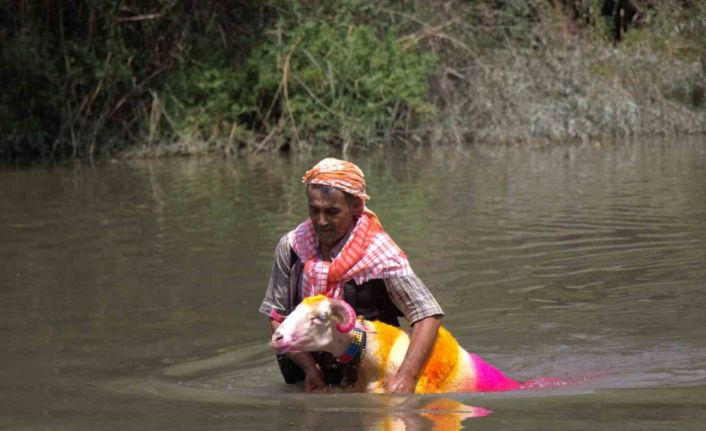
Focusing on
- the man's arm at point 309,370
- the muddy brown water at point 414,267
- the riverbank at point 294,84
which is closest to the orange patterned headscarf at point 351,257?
the man's arm at point 309,370

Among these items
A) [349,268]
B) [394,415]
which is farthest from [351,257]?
[394,415]

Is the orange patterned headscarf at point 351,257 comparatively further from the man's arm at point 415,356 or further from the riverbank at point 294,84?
the riverbank at point 294,84

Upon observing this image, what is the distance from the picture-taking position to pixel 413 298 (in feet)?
19.2

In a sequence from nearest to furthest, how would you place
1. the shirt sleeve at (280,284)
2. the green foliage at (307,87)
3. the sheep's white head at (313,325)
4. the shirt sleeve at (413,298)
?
1. the sheep's white head at (313,325)
2. the shirt sleeve at (413,298)
3. the shirt sleeve at (280,284)
4. the green foliage at (307,87)

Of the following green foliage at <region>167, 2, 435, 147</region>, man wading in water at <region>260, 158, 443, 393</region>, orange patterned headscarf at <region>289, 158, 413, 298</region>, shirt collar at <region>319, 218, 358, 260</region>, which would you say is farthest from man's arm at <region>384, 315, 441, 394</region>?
green foliage at <region>167, 2, 435, 147</region>

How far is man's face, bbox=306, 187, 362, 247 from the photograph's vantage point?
5.80 meters

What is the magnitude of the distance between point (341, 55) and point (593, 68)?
538 cm

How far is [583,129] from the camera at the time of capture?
75.0 ft

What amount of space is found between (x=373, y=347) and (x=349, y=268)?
1.19 feet

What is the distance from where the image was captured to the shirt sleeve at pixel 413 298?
5.83 m

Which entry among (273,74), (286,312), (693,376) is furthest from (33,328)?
(273,74)

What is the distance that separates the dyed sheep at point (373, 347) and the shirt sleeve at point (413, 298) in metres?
0.14

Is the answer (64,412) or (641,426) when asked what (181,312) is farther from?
(641,426)

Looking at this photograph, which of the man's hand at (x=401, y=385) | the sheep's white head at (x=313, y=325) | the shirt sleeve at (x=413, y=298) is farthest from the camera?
the shirt sleeve at (x=413, y=298)
